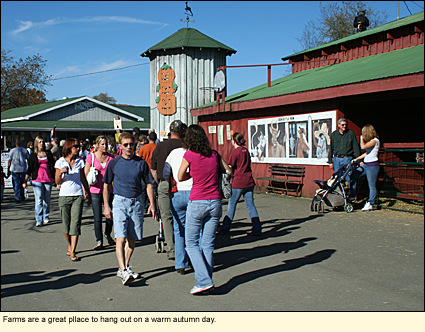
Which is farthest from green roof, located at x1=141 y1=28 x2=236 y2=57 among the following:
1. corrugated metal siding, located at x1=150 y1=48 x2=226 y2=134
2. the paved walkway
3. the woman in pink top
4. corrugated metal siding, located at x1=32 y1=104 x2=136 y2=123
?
corrugated metal siding, located at x1=32 y1=104 x2=136 y2=123

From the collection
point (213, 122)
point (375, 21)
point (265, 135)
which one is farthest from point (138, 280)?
point (375, 21)

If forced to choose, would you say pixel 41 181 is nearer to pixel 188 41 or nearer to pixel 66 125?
pixel 188 41

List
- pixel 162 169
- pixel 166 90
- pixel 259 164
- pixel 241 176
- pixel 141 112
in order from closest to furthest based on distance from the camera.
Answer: pixel 162 169
pixel 241 176
pixel 259 164
pixel 166 90
pixel 141 112

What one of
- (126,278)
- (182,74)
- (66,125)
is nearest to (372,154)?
(126,278)

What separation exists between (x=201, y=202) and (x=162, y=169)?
1.63 m

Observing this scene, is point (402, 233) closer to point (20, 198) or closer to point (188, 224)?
point (188, 224)

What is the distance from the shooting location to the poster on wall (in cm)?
1252

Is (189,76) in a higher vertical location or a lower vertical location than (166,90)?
higher

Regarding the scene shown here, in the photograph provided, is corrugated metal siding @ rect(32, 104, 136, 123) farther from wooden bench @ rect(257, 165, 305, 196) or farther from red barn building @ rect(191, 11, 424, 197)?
wooden bench @ rect(257, 165, 305, 196)

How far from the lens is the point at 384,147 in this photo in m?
10.9

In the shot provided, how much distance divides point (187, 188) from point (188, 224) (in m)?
0.58

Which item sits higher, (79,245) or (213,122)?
(213,122)

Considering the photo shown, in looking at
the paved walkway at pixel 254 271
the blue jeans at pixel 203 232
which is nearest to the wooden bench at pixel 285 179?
the paved walkway at pixel 254 271

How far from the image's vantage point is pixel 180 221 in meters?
5.83
